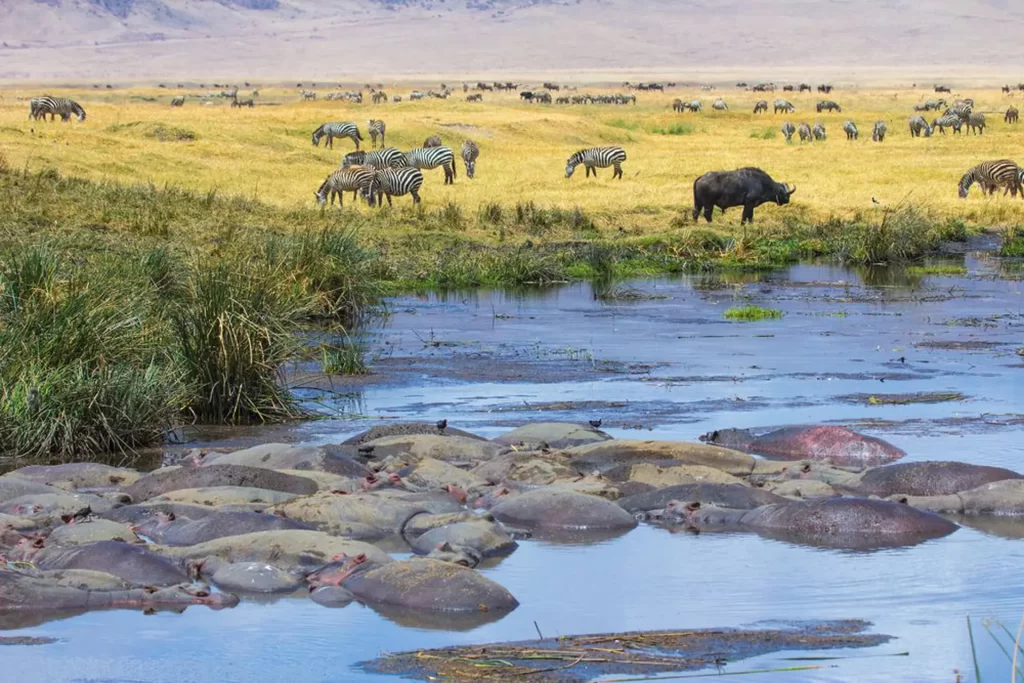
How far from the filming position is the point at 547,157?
41.2m

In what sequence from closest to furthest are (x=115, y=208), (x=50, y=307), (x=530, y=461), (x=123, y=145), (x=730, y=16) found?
(x=530, y=461) → (x=50, y=307) → (x=115, y=208) → (x=123, y=145) → (x=730, y=16)

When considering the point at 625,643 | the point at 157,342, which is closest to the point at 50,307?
the point at 157,342

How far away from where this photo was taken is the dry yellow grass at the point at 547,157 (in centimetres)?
2892

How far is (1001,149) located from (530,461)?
34577 millimetres

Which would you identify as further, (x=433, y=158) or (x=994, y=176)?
(x=433, y=158)

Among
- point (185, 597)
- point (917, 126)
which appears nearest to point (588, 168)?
point (917, 126)

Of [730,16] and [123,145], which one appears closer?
[123,145]

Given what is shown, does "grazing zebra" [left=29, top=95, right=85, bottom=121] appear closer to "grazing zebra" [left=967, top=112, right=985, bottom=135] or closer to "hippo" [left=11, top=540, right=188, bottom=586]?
"grazing zebra" [left=967, top=112, right=985, bottom=135]

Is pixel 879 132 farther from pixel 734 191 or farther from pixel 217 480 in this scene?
pixel 217 480

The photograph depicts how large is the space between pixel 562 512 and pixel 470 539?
0.82 m

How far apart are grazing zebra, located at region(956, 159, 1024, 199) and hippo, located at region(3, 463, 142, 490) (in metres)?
23.4

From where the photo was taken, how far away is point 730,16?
550 feet

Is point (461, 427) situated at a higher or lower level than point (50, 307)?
lower

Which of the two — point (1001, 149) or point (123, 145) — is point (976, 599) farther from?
point (1001, 149)
